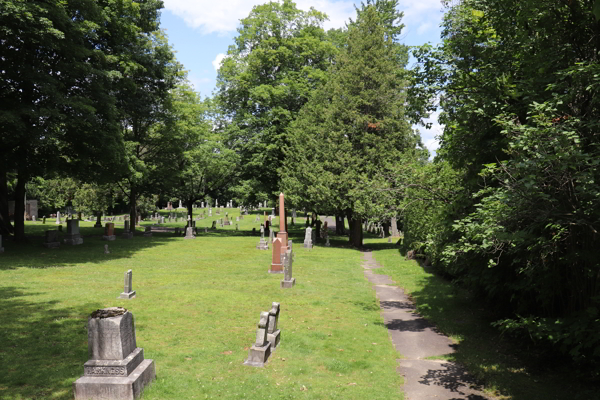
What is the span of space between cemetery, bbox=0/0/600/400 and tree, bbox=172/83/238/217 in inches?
248

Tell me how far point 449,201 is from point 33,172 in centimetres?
2165

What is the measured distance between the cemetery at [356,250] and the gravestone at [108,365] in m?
0.03

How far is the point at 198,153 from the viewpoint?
3788 cm

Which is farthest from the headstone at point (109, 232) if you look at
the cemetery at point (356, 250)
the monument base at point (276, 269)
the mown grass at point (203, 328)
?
the monument base at point (276, 269)

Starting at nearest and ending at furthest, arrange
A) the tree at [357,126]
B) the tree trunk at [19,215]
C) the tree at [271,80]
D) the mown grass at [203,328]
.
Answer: the mown grass at [203,328]
the tree trunk at [19,215]
the tree at [357,126]
the tree at [271,80]

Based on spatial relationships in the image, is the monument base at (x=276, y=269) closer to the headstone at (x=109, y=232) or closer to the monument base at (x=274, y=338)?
the monument base at (x=274, y=338)

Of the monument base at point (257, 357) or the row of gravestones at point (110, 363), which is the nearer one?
the row of gravestones at point (110, 363)

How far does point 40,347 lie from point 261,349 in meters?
4.45

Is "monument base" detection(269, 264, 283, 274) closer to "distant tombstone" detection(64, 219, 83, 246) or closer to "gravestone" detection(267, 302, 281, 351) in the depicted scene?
"gravestone" detection(267, 302, 281, 351)

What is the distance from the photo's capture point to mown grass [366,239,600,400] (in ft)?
23.6

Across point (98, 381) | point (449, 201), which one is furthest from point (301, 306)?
point (98, 381)

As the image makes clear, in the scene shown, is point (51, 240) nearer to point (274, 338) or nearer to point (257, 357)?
point (274, 338)

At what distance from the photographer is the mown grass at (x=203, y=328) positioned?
23.2 ft

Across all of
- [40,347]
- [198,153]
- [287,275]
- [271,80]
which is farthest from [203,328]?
[271,80]
